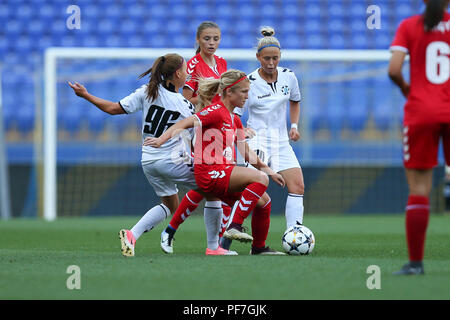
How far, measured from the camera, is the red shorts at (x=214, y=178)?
5.82 meters

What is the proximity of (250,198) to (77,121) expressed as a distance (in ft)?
29.1

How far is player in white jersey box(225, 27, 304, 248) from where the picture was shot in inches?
263

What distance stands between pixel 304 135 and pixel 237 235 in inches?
335

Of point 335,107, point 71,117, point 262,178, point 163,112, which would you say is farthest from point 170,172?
point 335,107

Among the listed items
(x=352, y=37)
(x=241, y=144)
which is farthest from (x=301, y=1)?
(x=241, y=144)

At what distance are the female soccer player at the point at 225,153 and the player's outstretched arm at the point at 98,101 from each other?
408 mm

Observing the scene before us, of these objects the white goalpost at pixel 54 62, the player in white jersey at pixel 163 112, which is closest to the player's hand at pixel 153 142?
the player in white jersey at pixel 163 112

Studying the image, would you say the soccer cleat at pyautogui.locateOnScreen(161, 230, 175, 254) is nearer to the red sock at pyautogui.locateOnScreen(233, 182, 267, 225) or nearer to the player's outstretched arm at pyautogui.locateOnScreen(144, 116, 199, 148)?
the red sock at pyautogui.locateOnScreen(233, 182, 267, 225)

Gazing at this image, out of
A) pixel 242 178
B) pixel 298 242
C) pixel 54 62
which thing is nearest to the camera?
pixel 242 178

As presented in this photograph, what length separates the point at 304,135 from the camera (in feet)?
46.3

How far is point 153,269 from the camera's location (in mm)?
4738

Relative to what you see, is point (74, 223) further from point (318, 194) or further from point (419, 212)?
point (419, 212)

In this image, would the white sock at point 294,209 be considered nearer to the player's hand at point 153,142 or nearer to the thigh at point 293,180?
the thigh at point 293,180

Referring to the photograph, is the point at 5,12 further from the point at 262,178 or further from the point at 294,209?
the point at 262,178
